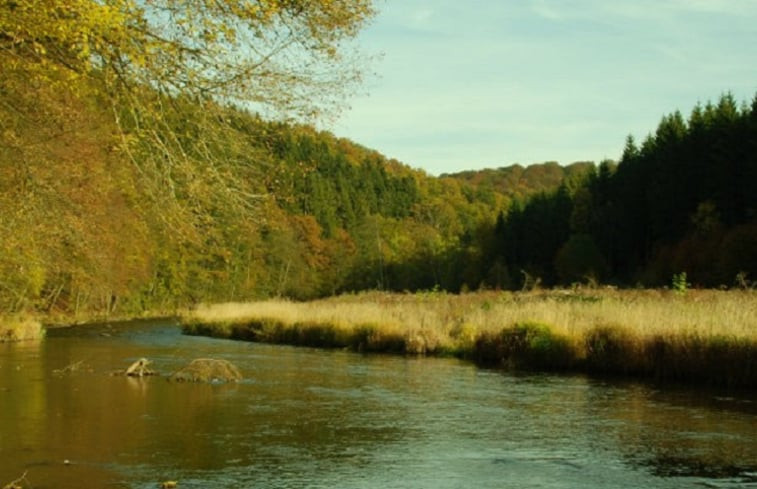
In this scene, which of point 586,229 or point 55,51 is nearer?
point 55,51

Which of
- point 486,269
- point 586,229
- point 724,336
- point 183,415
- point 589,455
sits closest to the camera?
point 589,455

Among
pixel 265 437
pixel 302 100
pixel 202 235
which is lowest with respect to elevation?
pixel 265 437

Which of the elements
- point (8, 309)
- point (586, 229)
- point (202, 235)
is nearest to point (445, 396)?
point (202, 235)

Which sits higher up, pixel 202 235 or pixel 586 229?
pixel 586 229

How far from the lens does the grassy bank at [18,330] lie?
32312mm

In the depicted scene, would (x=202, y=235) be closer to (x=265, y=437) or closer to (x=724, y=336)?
(x=265, y=437)

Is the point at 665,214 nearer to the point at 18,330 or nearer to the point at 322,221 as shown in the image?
the point at 322,221

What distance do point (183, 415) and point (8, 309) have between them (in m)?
25.4

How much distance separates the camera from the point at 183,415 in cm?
1363

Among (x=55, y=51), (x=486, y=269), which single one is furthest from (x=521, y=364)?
(x=486, y=269)

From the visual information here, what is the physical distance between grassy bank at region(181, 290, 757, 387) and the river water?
138 centimetres

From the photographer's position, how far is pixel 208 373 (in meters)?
18.6

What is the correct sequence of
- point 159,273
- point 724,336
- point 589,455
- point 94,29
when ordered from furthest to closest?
point 159,273 < point 724,336 < point 589,455 < point 94,29

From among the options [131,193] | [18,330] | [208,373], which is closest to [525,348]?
[208,373]
